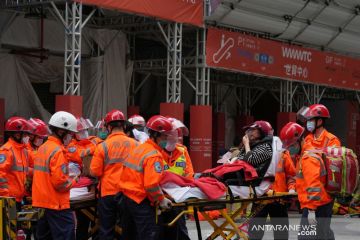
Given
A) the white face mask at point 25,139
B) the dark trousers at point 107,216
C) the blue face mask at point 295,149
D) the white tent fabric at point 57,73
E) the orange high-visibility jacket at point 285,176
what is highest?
the white tent fabric at point 57,73

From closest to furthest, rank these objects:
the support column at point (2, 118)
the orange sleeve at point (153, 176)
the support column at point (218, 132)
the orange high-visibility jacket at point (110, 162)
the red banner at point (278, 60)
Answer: the orange sleeve at point (153, 176) → the orange high-visibility jacket at point (110, 162) → the support column at point (2, 118) → the red banner at point (278, 60) → the support column at point (218, 132)

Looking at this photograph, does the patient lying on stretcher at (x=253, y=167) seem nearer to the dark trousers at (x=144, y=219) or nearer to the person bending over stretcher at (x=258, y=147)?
the person bending over stretcher at (x=258, y=147)

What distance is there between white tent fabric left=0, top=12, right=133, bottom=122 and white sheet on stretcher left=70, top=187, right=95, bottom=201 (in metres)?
11.4

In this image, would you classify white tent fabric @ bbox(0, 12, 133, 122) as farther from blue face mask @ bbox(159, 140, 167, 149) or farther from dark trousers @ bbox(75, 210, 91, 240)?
blue face mask @ bbox(159, 140, 167, 149)

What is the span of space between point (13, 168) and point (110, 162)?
1.47m

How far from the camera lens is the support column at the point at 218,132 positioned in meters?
29.7

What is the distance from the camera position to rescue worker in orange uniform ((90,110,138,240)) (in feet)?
33.5

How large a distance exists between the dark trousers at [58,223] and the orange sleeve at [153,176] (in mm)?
1098

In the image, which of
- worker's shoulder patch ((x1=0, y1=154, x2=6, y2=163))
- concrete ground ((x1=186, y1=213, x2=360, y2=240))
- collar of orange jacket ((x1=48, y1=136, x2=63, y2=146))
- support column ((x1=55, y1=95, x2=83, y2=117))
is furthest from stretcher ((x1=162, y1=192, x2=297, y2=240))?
support column ((x1=55, y1=95, x2=83, y2=117))

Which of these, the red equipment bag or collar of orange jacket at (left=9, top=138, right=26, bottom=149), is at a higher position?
collar of orange jacket at (left=9, top=138, right=26, bottom=149)

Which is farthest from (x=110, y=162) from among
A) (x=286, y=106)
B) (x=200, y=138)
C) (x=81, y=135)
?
(x=286, y=106)

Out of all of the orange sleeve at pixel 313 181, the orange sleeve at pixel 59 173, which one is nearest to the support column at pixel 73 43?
the orange sleeve at pixel 59 173

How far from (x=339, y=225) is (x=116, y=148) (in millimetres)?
8994

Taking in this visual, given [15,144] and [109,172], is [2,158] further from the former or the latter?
[109,172]
